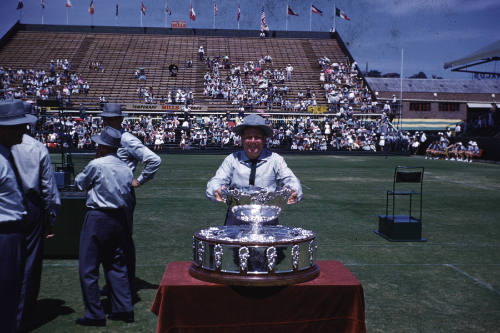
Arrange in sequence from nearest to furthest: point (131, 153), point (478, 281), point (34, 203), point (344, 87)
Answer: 1. point (34, 203)
2. point (131, 153)
3. point (478, 281)
4. point (344, 87)

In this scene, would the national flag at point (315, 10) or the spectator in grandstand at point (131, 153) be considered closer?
the spectator in grandstand at point (131, 153)

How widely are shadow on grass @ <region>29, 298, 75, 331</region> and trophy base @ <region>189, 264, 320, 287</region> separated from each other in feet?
7.95

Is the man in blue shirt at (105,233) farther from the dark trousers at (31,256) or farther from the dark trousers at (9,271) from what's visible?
the dark trousers at (9,271)

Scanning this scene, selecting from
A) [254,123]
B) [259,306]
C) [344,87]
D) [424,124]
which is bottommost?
[259,306]

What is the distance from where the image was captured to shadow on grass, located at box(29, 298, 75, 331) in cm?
469

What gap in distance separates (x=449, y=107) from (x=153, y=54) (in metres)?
36.6

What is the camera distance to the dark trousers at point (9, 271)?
3.18 metres

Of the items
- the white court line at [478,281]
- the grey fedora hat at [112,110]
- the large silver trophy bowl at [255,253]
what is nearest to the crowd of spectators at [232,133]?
the white court line at [478,281]

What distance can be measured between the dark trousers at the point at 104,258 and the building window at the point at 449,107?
62536 millimetres

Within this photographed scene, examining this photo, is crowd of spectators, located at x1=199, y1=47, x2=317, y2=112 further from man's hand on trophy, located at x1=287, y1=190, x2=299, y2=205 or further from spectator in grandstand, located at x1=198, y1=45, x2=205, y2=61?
man's hand on trophy, located at x1=287, y1=190, x2=299, y2=205

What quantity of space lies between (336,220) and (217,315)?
290 inches

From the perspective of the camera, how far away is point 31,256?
13.6 feet

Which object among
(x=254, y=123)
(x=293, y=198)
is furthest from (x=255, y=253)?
(x=254, y=123)

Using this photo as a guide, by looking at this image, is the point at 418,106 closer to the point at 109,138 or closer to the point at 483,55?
the point at 483,55
